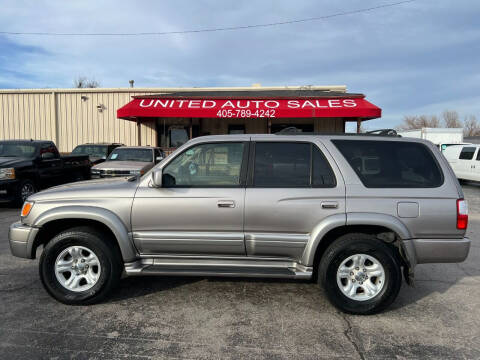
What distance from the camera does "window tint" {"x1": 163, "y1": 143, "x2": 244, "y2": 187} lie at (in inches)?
142

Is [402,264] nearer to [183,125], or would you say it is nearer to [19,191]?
[19,191]

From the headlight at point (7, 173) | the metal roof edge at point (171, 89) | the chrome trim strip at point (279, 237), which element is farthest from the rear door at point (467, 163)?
the headlight at point (7, 173)

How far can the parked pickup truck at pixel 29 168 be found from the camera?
28.1 feet

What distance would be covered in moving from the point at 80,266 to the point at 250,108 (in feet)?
41.1

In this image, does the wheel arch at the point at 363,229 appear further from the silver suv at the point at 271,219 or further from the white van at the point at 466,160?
the white van at the point at 466,160

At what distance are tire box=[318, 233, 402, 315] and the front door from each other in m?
0.91

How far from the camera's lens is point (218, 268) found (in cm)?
355

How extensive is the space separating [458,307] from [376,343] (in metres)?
1.37

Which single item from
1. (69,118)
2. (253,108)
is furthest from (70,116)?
(253,108)

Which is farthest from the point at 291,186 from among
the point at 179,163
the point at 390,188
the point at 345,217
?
the point at 179,163

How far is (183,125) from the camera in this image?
1888 cm

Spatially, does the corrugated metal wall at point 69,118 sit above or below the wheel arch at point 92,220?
above

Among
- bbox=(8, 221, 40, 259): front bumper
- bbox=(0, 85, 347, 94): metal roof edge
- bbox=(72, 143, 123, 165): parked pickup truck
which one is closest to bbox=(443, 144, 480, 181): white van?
bbox=(0, 85, 347, 94): metal roof edge

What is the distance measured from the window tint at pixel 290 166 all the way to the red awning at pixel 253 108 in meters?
11.5
